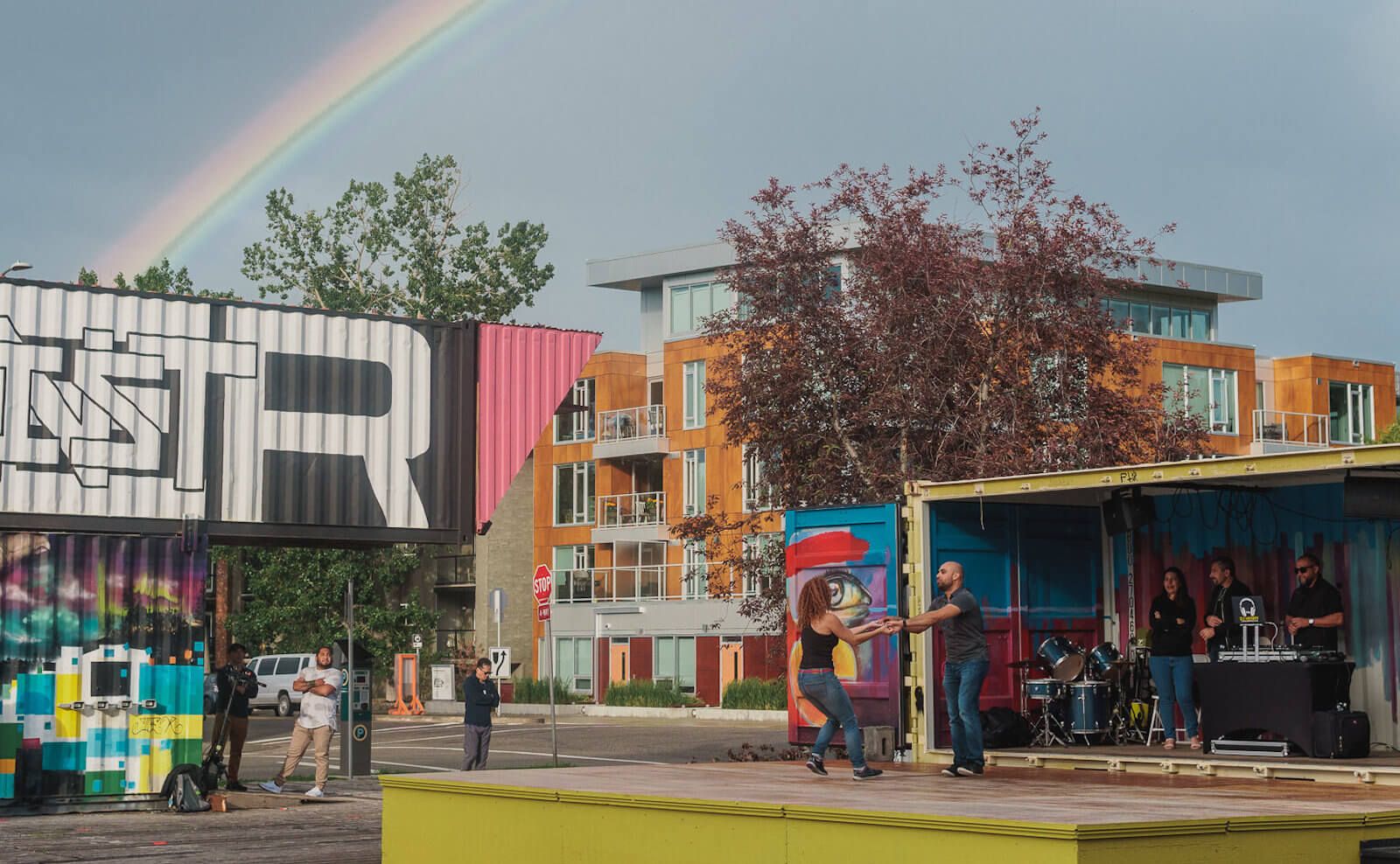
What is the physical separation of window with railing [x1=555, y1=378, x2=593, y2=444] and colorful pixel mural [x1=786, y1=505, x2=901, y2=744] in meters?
38.7

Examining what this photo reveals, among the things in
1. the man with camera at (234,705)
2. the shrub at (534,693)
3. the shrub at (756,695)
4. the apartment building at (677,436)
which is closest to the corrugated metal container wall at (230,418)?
the man with camera at (234,705)

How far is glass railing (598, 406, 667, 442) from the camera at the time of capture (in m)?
54.1

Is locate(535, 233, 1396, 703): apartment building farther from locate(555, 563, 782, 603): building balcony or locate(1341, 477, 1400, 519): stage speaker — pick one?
locate(1341, 477, 1400, 519): stage speaker

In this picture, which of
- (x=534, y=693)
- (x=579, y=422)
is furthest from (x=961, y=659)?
(x=579, y=422)

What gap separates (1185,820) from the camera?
8523mm

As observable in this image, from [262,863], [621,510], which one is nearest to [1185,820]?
[262,863]

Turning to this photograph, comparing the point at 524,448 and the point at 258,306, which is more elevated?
the point at 258,306

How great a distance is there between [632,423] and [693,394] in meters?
3.11

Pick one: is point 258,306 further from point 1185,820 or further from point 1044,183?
point 1185,820

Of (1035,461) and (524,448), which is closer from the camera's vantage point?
(1035,461)

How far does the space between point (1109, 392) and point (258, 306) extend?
10748 mm

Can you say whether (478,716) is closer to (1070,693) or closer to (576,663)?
(1070,693)

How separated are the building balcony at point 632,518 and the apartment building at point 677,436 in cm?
5

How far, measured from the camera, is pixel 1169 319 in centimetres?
5700
